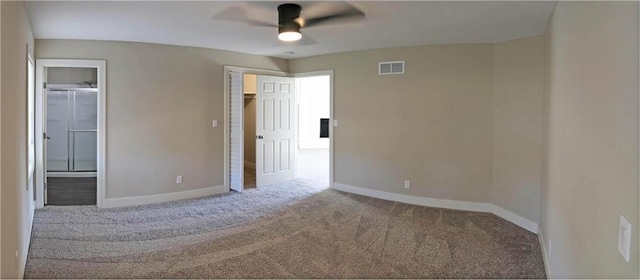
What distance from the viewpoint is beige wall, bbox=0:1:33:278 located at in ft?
7.25

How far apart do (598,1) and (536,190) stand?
297 cm

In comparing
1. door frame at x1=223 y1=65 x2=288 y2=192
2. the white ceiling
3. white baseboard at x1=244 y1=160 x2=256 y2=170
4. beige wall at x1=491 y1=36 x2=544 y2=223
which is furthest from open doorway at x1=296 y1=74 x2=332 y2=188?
beige wall at x1=491 y1=36 x2=544 y2=223

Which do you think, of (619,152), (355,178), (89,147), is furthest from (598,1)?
(89,147)

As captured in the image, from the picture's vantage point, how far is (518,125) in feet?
14.4

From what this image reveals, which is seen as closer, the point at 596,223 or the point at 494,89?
the point at 596,223

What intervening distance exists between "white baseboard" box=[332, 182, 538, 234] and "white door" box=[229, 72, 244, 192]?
60.4 inches

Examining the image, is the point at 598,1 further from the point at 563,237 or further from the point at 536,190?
the point at 536,190

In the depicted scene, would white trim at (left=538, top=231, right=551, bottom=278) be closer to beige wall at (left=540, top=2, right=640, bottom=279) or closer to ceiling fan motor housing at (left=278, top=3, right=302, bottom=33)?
beige wall at (left=540, top=2, right=640, bottom=279)

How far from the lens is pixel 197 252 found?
340cm

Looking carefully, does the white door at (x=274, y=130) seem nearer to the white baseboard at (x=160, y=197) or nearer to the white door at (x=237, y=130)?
the white door at (x=237, y=130)

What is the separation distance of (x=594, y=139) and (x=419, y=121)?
354 centimetres

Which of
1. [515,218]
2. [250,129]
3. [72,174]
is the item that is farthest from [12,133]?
[250,129]

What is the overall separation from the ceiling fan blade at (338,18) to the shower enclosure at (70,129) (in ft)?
17.9

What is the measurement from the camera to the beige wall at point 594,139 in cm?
120
